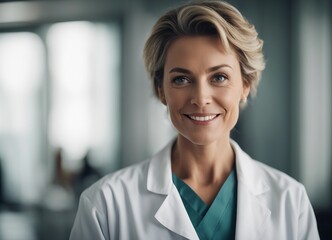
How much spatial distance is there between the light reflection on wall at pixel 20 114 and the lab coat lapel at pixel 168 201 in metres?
3.84

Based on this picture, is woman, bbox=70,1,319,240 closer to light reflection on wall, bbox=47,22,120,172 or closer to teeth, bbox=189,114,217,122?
teeth, bbox=189,114,217,122

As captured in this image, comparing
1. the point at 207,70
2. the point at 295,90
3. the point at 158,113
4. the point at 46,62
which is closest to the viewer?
the point at 207,70

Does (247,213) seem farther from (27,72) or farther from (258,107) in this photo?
(27,72)

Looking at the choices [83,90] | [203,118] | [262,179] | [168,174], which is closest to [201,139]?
[203,118]

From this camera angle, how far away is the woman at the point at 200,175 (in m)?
1.15

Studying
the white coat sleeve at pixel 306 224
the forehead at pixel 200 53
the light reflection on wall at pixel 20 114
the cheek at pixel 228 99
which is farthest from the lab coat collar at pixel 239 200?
the light reflection on wall at pixel 20 114

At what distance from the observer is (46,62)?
4.71 metres

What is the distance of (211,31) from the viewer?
45.6 inches

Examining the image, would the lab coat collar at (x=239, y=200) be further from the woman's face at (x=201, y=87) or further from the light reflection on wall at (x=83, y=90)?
the light reflection on wall at (x=83, y=90)

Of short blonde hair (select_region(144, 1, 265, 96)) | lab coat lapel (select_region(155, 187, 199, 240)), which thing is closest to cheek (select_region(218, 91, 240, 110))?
short blonde hair (select_region(144, 1, 265, 96))

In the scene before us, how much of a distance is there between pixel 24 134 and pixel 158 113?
1.96m

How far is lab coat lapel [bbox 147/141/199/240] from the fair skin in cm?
8

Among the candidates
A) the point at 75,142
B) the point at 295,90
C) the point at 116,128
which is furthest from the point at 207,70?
the point at 75,142

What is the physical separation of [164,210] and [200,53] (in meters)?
0.48
